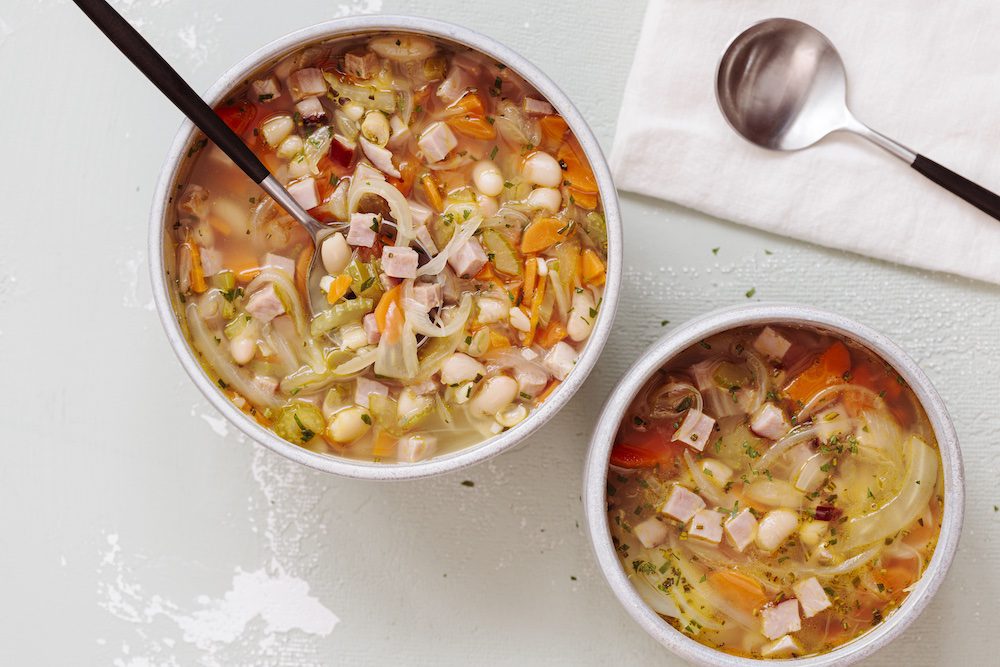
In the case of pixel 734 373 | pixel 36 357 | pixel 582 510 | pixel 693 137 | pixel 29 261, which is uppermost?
pixel 29 261

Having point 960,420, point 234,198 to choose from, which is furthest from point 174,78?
point 960,420

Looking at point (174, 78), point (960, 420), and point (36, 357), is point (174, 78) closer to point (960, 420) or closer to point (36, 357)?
point (36, 357)

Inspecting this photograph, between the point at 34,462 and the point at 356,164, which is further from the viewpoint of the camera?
the point at 34,462

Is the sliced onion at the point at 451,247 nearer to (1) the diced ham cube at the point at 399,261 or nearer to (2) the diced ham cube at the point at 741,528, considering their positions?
(1) the diced ham cube at the point at 399,261

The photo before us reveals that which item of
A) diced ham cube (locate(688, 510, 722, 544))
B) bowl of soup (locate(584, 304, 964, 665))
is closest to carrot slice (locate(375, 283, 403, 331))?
bowl of soup (locate(584, 304, 964, 665))

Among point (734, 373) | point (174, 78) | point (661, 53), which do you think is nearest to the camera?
point (174, 78)

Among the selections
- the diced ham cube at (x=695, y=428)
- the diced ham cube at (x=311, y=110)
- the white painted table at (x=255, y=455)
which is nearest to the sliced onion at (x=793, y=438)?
the diced ham cube at (x=695, y=428)
